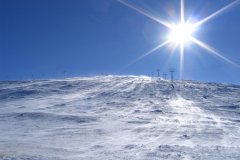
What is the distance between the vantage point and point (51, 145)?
3331cm

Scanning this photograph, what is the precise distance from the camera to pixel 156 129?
137 ft

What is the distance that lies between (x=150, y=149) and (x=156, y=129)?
427 inches

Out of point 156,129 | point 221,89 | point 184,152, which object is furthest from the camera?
point 221,89

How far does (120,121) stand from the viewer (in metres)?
47.9

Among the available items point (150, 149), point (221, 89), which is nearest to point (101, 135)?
point (150, 149)

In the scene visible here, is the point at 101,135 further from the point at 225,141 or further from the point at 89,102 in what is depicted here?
the point at 89,102

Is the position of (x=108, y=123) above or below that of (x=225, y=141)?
above

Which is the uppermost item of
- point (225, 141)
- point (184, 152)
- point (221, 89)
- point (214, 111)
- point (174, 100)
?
point (221, 89)

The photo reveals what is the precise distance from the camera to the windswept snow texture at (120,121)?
100ft

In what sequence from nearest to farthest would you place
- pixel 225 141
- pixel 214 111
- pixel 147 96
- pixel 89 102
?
pixel 225 141 < pixel 214 111 < pixel 89 102 < pixel 147 96

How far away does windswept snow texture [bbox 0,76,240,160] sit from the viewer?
1201 inches

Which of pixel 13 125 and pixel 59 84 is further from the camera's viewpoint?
pixel 59 84

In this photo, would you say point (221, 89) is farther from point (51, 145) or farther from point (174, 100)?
point (51, 145)

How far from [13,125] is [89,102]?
65.7ft
